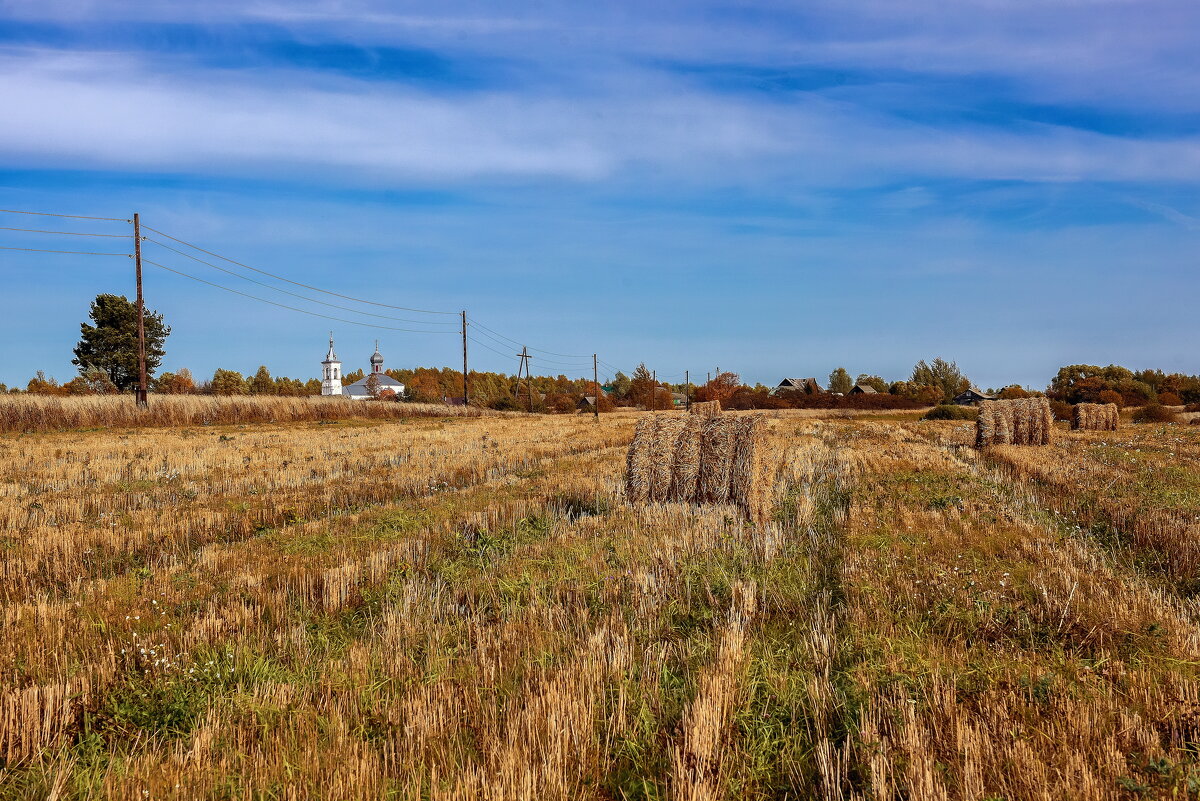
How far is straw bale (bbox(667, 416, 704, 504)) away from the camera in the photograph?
41.1 feet

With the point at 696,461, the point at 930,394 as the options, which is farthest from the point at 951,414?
the point at 696,461

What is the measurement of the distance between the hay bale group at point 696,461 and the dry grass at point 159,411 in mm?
32313

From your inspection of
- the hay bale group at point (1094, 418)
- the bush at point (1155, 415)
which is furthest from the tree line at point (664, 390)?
the hay bale group at point (1094, 418)

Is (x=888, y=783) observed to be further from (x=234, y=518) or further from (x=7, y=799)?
(x=234, y=518)

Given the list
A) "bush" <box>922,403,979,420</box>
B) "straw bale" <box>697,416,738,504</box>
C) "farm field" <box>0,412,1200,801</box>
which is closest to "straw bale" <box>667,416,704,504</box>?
"straw bale" <box>697,416,738,504</box>

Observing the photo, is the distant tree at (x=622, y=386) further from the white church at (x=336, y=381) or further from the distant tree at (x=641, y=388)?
the white church at (x=336, y=381)

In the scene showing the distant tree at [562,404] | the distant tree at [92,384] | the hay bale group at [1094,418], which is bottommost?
the hay bale group at [1094,418]

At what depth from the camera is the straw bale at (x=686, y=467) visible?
12516mm

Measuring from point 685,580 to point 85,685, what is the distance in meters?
5.03

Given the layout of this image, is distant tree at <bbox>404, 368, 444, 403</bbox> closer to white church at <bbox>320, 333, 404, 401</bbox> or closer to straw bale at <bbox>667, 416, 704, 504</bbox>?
white church at <bbox>320, 333, 404, 401</bbox>

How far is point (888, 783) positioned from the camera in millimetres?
3684

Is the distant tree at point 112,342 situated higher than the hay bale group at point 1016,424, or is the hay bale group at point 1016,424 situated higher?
the distant tree at point 112,342

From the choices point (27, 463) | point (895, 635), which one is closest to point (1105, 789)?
point (895, 635)

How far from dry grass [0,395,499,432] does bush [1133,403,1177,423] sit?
172 ft
